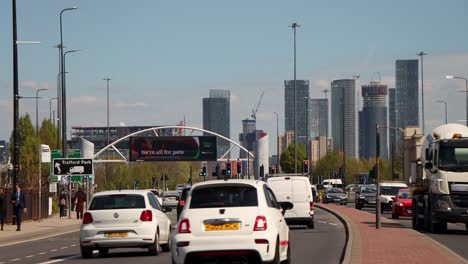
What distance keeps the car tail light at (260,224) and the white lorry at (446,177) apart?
18.9 metres

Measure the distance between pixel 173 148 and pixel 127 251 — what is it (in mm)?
91100

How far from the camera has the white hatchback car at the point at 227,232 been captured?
1908 cm

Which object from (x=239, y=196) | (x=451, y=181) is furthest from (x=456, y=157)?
(x=239, y=196)

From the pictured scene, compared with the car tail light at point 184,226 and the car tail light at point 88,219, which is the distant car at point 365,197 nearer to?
the car tail light at point 88,219

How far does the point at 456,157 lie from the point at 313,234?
584 centimetres

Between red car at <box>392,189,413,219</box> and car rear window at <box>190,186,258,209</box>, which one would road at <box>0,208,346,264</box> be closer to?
car rear window at <box>190,186,258,209</box>

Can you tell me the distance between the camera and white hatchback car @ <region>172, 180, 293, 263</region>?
62.6 feet

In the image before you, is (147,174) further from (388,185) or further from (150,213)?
(150,213)

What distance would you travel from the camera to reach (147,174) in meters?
165

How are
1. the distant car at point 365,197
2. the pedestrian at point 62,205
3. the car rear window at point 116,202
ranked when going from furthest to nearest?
the distant car at point 365,197 → the pedestrian at point 62,205 → the car rear window at point 116,202

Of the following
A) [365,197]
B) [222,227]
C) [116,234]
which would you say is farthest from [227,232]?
[365,197]

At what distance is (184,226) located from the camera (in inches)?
758

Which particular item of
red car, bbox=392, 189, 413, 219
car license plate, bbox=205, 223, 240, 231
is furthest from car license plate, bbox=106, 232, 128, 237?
red car, bbox=392, 189, 413, 219

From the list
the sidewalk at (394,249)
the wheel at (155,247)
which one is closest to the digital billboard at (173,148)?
the sidewalk at (394,249)
